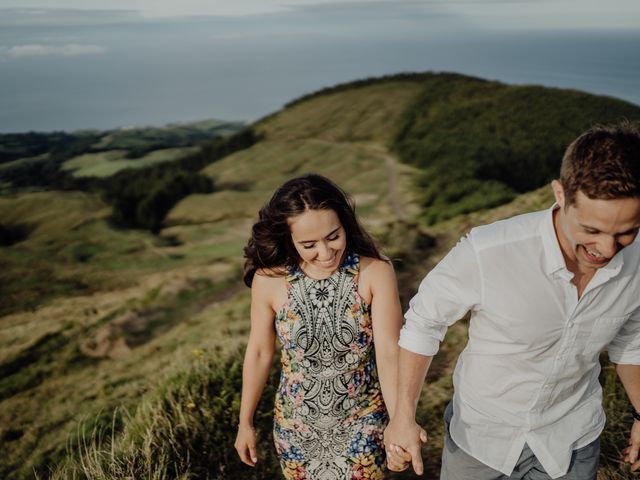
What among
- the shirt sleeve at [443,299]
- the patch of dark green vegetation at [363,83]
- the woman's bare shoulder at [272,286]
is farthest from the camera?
the patch of dark green vegetation at [363,83]

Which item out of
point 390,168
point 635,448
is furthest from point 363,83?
point 635,448

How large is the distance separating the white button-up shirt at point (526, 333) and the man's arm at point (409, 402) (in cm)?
5

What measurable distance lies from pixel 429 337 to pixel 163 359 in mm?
4809

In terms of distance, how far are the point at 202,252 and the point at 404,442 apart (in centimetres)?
702

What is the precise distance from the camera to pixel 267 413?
12.9 feet

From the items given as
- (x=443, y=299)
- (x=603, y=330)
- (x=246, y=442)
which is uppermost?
(x=443, y=299)

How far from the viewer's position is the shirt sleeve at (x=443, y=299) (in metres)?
1.70

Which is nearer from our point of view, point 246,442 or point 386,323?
point 386,323

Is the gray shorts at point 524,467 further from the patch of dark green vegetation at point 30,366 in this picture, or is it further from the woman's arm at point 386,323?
the patch of dark green vegetation at point 30,366

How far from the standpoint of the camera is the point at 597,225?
1.47 metres

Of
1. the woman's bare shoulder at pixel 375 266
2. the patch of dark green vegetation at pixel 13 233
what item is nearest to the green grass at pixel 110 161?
the patch of dark green vegetation at pixel 13 233

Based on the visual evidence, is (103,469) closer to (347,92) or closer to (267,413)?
(267,413)

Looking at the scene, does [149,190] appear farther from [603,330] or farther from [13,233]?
[603,330]

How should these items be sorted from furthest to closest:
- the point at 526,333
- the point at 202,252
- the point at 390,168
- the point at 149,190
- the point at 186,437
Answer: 1. the point at 390,168
2. the point at 149,190
3. the point at 202,252
4. the point at 186,437
5. the point at 526,333
